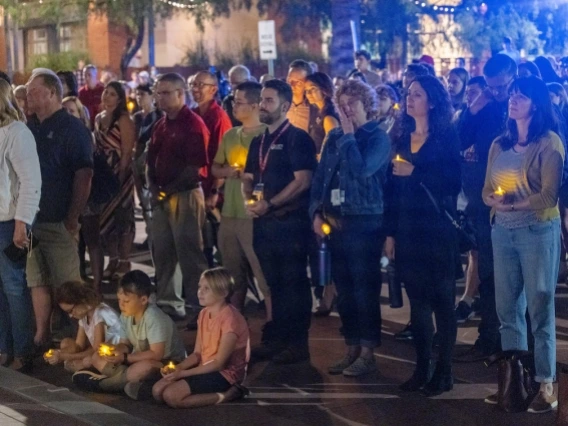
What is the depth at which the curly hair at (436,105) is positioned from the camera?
6.49 metres

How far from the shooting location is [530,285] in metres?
6.11

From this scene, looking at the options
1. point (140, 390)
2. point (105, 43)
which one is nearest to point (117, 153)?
point (140, 390)

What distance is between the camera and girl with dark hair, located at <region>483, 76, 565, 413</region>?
6035 mm

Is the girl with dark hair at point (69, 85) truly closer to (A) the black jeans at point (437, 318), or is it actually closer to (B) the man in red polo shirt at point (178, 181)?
(B) the man in red polo shirt at point (178, 181)

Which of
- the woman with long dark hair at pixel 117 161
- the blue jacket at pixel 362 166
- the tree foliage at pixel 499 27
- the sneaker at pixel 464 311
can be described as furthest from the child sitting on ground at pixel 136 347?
the tree foliage at pixel 499 27

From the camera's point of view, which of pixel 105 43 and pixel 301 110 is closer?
pixel 301 110

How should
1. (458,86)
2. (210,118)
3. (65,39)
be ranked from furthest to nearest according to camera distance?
(65,39) → (458,86) → (210,118)

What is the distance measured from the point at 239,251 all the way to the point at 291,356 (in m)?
1.14

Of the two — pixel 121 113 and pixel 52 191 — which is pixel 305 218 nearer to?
pixel 52 191

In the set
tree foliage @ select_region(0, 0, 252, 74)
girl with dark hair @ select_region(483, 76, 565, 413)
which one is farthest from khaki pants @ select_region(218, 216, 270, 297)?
tree foliage @ select_region(0, 0, 252, 74)

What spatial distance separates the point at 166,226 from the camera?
8992 millimetres

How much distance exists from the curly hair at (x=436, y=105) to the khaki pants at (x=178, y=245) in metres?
2.91

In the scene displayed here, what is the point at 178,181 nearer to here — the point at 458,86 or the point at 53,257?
the point at 53,257

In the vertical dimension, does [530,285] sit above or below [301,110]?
below
